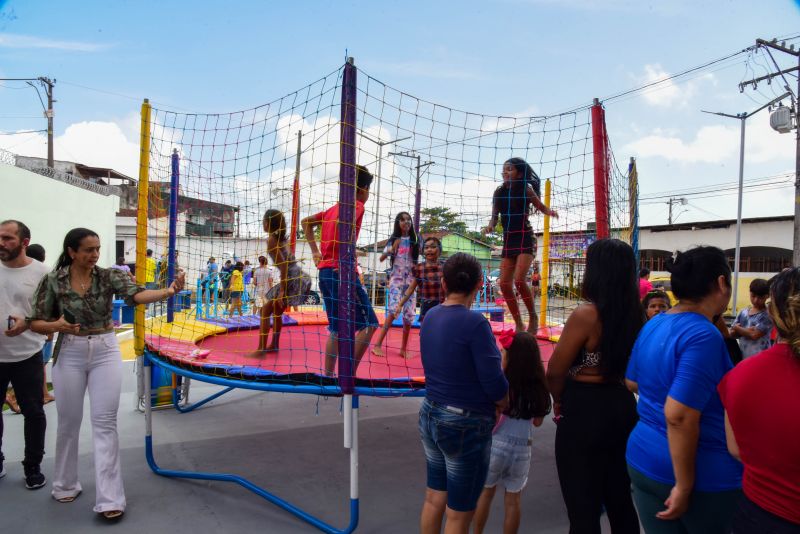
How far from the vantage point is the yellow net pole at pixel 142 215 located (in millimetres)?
3543

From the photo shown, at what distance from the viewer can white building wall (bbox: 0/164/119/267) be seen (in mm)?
13867

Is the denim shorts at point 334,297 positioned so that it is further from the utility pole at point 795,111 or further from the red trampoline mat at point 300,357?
the utility pole at point 795,111

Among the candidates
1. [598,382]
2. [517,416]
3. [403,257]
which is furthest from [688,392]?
[403,257]

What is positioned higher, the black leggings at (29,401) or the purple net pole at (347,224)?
the purple net pole at (347,224)

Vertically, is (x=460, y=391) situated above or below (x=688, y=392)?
below

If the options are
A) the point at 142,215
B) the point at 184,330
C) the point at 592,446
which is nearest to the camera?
the point at 592,446

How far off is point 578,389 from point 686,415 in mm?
504

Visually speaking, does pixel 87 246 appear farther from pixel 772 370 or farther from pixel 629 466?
pixel 772 370

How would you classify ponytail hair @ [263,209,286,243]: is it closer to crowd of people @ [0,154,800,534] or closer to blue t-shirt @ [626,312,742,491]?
crowd of people @ [0,154,800,534]

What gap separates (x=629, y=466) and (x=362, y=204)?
201cm

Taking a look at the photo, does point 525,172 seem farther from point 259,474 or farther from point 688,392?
point 259,474

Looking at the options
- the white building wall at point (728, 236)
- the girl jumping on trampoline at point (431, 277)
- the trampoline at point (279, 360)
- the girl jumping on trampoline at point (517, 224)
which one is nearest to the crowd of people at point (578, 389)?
the trampoline at point (279, 360)

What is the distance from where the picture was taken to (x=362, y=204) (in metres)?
→ 3.16

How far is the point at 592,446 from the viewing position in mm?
1883
